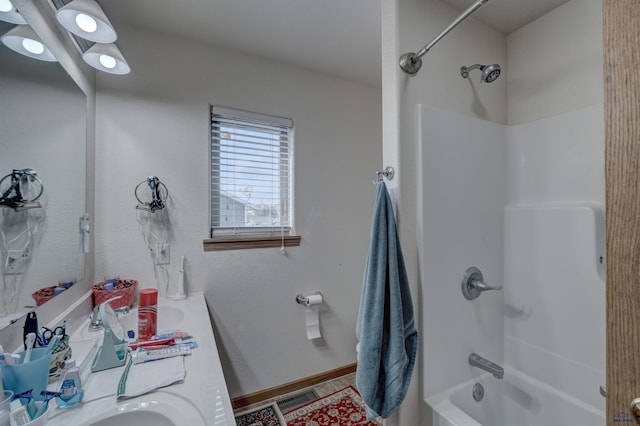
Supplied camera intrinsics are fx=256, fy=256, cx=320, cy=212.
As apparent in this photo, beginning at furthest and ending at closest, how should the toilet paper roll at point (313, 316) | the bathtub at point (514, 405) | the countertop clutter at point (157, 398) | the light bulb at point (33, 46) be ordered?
the toilet paper roll at point (313, 316)
the bathtub at point (514, 405)
the light bulb at point (33, 46)
the countertop clutter at point (157, 398)

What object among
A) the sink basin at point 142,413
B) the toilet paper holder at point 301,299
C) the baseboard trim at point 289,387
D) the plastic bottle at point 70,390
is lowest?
the baseboard trim at point 289,387

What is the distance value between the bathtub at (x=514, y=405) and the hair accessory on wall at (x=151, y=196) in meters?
1.75

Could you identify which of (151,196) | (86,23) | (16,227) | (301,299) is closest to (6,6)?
(86,23)

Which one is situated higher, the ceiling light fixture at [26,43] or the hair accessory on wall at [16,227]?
the ceiling light fixture at [26,43]

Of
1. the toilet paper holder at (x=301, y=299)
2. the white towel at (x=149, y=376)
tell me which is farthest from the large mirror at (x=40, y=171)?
the toilet paper holder at (x=301, y=299)

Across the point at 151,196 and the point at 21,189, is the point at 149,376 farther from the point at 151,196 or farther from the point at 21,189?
the point at 151,196

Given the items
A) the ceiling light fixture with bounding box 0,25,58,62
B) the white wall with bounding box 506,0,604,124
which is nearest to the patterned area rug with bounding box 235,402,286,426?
the ceiling light fixture with bounding box 0,25,58,62

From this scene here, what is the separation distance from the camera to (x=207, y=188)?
68.1 inches

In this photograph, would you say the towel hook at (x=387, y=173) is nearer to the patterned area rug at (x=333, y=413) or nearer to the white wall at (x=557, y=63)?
the white wall at (x=557, y=63)

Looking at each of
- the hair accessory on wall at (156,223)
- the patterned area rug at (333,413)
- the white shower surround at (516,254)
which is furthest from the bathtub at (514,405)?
the hair accessory on wall at (156,223)

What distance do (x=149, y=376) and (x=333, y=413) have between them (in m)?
1.37

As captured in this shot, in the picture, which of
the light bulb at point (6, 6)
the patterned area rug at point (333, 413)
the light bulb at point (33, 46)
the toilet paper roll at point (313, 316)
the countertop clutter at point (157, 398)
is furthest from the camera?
the toilet paper roll at point (313, 316)

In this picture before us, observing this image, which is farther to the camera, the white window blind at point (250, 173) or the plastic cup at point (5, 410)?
the white window blind at point (250, 173)

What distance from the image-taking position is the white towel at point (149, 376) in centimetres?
74
